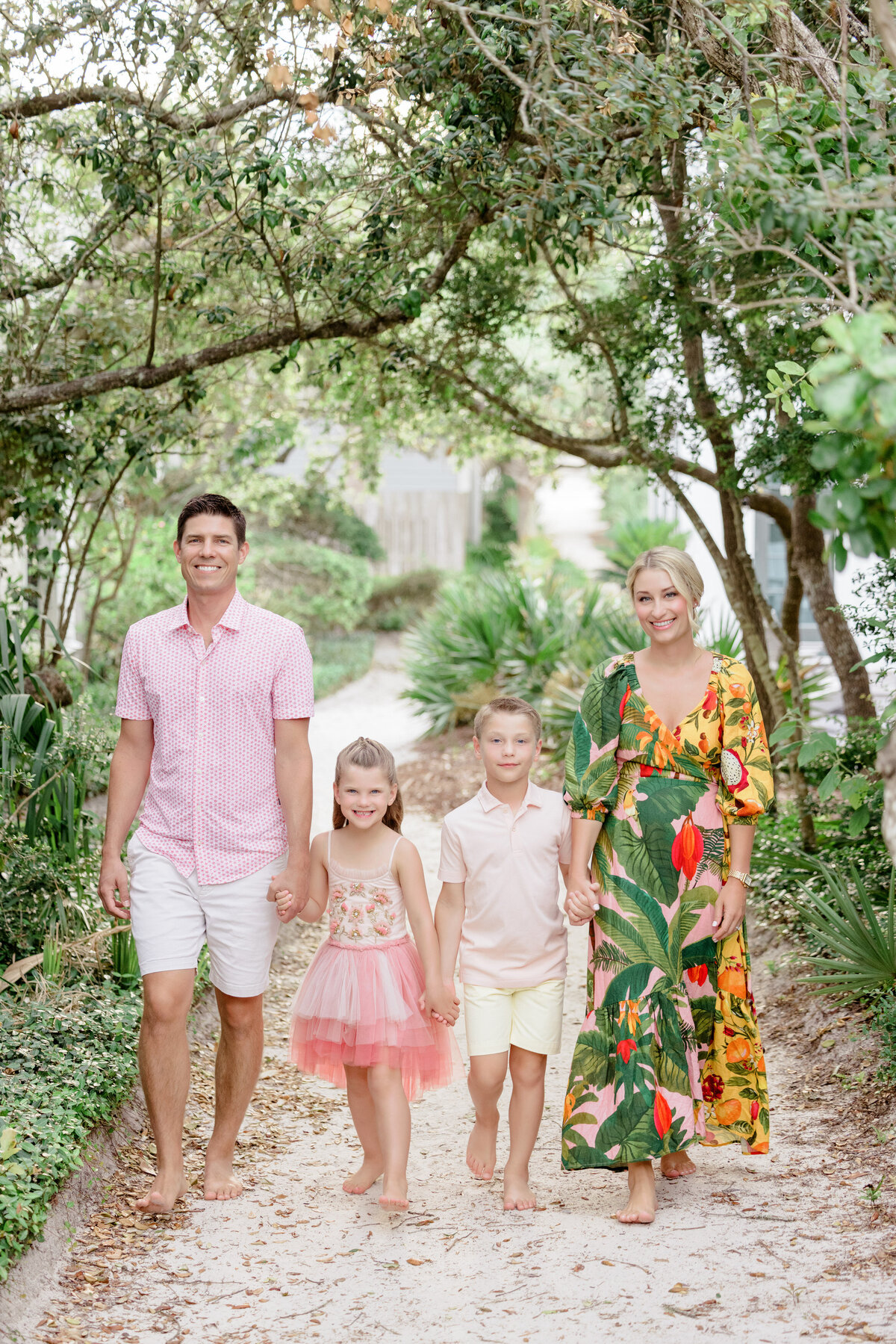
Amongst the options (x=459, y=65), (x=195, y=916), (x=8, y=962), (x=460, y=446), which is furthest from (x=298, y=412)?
(x=195, y=916)

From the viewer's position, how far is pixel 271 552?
18781 millimetres

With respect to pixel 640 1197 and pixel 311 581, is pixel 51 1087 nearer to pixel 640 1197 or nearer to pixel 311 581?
pixel 640 1197

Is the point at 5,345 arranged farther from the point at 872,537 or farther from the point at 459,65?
the point at 872,537

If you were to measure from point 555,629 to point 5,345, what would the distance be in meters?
6.69

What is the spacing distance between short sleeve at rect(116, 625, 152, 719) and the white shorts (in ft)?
1.21

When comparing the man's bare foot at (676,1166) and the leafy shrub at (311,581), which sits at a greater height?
the leafy shrub at (311,581)

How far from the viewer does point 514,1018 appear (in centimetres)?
358

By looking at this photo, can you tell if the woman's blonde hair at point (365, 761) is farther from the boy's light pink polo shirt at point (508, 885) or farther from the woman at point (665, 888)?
the woman at point (665, 888)

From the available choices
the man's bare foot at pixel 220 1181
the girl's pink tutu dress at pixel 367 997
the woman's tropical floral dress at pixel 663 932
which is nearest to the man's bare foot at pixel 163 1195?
the man's bare foot at pixel 220 1181

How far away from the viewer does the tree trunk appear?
7.12 metres

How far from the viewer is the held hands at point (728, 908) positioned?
3.52 meters

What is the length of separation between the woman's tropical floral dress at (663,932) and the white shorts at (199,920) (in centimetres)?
93

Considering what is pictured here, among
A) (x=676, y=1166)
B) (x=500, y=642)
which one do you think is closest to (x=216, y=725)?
(x=676, y=1166)

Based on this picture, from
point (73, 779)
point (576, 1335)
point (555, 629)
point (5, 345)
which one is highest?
point (5, 345)
